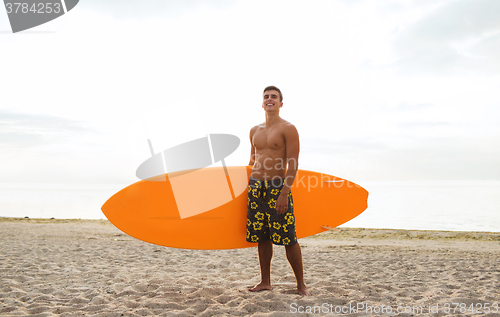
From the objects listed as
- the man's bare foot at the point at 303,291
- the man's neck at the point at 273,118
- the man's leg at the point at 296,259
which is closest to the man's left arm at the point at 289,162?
the man's neck at the point at 273,118

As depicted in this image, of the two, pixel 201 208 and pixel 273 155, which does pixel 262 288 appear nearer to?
pixel 201 208

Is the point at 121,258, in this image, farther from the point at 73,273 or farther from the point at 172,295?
the point at 172,295

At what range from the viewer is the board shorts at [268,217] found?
2289mm

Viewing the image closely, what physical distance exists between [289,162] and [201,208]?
42.5 inches

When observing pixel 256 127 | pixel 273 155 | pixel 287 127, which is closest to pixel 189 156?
pixel 256 127

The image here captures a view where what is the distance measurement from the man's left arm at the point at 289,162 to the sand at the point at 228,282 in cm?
73

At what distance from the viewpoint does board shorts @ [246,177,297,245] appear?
7.51 feet

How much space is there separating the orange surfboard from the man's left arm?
561mm

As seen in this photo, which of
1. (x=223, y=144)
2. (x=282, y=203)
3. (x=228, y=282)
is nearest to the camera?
(x=282, y=203)

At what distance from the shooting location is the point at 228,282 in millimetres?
2879

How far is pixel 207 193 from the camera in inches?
115

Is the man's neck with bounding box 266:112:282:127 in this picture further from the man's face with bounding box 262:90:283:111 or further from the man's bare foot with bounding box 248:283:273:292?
the man's bare foot with bounding box 248:283:273:292

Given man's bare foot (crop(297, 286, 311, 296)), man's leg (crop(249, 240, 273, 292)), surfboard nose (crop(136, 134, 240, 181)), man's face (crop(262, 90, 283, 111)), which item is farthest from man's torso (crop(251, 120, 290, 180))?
man's bare foot (crop(297, 286, 311, 296))

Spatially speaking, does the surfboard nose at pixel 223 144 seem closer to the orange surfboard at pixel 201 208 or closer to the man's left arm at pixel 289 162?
the orange surfboard at pixel 201 208
